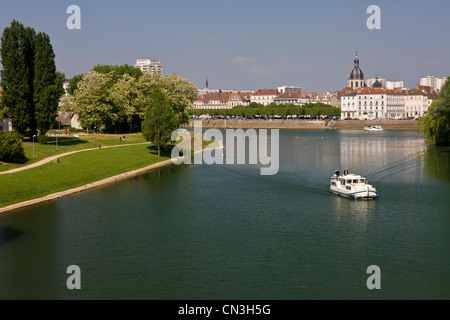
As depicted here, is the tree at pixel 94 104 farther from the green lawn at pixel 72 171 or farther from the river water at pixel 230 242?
the river water at pixel 230 242

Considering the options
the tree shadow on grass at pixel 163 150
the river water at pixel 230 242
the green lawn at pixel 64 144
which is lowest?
the river water at pixel 230 242

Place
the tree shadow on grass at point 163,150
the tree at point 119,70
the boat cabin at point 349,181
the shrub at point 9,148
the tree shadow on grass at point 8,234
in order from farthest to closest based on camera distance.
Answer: the tree at point 119,70 → the tree shadow on grass at point 163,150 → the shrub at point 9,148 → the boat cabin at point 349,181 → the tree shadow on grass at point 8,234

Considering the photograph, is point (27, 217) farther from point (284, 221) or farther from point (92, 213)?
point (284, 221)

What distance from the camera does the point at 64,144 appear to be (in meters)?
81.8

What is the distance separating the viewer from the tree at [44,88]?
7456 centimetres

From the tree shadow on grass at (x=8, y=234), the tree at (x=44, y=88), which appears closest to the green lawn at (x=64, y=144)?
the tree at (x=44, y=88)

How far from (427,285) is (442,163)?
57.8 m

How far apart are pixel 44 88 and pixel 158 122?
19.0 m

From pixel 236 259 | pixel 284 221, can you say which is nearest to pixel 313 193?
pixel 284 221

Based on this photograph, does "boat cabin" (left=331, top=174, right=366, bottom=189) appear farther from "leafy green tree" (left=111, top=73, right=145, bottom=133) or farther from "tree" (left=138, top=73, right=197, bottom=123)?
"leafy green tree" (left=111, top=73, right=145, bottom=133)

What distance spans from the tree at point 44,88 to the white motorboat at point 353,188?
149ft

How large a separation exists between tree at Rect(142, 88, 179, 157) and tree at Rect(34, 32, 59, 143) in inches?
603

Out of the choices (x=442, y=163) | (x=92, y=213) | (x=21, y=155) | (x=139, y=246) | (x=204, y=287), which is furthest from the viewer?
(x=442, y=163)

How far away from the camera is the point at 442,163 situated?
263 ft
